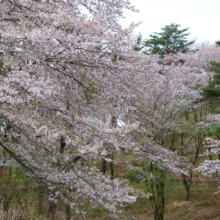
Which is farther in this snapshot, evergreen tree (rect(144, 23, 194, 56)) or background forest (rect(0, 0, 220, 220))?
evergreen tree (rect(144, 23, 194, 56))

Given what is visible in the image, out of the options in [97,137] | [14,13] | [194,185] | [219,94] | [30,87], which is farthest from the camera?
[194,185]

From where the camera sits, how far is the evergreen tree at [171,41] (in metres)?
18.8

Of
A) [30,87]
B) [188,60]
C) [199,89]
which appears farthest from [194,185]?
[30,87]

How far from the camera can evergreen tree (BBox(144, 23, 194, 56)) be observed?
18761 millimetres

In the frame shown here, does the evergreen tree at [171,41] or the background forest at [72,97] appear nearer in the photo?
the background forest at [72,97]

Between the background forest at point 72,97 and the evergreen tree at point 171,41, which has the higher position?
the evergreen tree at point 171,41

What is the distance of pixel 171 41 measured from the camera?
1911 cm

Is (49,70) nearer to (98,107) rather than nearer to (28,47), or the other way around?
(28,47)

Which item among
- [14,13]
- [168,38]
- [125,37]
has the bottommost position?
[125,37]

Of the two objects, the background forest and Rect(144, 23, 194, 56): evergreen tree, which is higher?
Rect(144, 23, 194, 56): evergreen tree

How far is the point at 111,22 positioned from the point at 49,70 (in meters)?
1.99

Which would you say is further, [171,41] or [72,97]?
[171,41]

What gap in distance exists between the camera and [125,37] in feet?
11.7

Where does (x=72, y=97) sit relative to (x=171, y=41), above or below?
below
